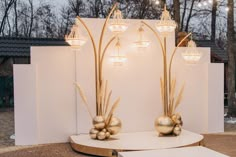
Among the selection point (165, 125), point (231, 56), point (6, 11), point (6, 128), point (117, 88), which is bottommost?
point (6, 128)

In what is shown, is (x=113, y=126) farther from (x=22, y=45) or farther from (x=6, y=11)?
(x=6, y=11)

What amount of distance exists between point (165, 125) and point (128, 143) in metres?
0.84

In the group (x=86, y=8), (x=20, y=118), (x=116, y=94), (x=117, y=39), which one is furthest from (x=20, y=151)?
(x=86, y=8)

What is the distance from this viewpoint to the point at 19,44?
13305 millimetres

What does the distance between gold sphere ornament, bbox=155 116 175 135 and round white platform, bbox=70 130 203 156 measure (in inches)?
5.0

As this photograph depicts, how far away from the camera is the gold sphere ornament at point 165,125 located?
6289 mm

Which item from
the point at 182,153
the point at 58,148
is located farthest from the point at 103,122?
the point at 182,153

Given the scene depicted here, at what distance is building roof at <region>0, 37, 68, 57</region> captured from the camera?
42.3 feet

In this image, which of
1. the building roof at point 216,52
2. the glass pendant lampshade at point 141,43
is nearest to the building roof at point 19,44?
the building roof at point 216,52

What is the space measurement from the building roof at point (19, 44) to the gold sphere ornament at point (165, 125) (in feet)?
24.6

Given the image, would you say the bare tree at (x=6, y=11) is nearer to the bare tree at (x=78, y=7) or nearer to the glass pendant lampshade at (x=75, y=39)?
the bare tree at (x=78, y=7)

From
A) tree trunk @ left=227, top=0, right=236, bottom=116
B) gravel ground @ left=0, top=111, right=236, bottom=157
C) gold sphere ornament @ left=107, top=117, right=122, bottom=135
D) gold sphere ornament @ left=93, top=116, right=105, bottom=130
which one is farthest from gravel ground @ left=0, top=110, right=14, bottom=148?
tree trunk @ left=227, top=0, right=236, bottom=116

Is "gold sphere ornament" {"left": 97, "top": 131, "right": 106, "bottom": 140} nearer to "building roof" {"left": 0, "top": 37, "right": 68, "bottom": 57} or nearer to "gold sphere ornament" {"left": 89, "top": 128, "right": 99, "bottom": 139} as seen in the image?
"gold sphere ornament" {"left": 89, "top": 128, "right": 99, "bottom": 139}

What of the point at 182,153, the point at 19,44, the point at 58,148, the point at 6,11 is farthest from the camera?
the point at 6,11
